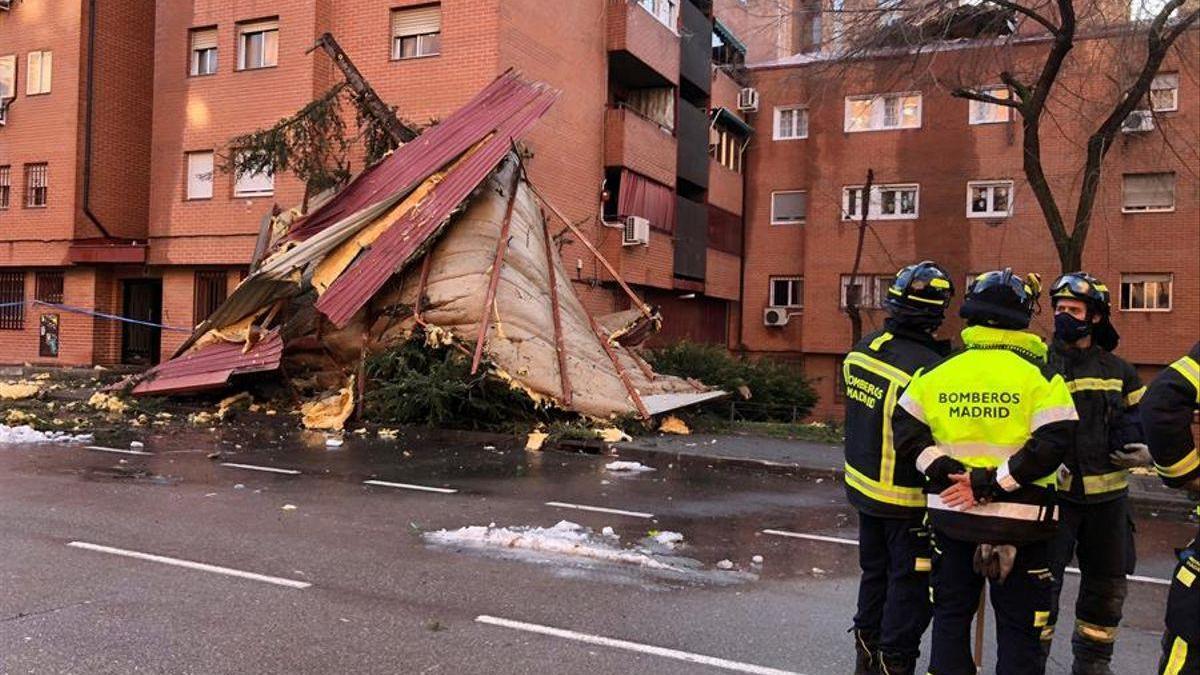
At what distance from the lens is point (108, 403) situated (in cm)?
1449

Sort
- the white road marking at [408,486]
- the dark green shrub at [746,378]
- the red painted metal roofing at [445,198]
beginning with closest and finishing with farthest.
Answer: the white road marking at [408,486] < the red painted metal roofing at [445,198] < the dark green shrub at [746,378]

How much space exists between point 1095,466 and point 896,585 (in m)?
1.24

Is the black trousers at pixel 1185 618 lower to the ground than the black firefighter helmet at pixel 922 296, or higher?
lower

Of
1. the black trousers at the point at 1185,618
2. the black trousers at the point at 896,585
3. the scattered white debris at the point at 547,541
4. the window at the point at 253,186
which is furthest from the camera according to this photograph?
the window at the point at 253,186

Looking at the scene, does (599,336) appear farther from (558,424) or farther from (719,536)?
(719,536)

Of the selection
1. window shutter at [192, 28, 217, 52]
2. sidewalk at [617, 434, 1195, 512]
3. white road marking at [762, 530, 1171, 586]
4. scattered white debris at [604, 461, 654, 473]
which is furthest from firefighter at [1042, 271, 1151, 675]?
window shutter at [192, 28, 217, 52]

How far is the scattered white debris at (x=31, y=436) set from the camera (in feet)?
37.5

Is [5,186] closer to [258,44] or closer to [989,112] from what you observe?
[258,44]

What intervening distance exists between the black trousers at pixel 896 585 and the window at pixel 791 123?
26688mm

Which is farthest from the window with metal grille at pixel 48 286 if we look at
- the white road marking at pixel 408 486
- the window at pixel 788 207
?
the window at pixel 788 207

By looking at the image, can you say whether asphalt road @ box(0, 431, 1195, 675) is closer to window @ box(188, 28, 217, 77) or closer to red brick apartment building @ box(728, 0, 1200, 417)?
window @ box(188, 28, 217, 77)

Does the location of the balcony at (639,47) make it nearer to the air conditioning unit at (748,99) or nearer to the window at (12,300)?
the air conditioning unit at (748,99)

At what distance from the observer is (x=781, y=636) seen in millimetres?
4816

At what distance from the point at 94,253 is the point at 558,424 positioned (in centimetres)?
1482
